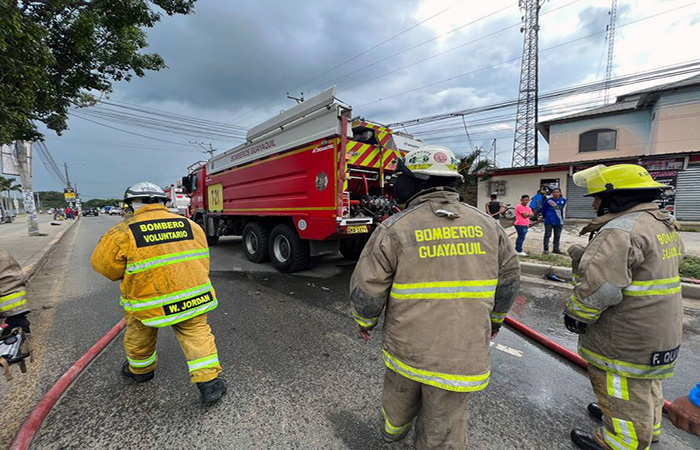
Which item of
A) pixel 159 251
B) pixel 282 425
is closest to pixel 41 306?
pixel 159 251

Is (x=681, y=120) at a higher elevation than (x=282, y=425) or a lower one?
higher

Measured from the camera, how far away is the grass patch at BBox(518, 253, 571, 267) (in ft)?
18.3

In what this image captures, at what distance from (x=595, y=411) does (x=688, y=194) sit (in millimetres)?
14836

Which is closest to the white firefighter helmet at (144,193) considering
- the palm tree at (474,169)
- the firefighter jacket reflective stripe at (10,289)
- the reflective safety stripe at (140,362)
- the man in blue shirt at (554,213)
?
the firefighter jacket reflective stripe at (10,289)

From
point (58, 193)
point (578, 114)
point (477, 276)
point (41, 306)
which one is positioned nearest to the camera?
point (477, 276)

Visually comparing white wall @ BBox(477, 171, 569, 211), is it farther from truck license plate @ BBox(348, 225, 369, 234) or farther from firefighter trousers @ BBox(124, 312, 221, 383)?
firefighter trousers @ BBox(124, 312, 221, 383)

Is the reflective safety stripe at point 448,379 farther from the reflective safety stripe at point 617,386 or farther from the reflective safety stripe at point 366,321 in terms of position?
the reflective safety stripe at point 617,386

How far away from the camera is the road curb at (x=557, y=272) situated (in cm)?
419

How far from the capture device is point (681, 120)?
43.3 ft

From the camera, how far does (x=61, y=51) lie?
17.0 ft

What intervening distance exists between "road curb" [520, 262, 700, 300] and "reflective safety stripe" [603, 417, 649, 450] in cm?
419

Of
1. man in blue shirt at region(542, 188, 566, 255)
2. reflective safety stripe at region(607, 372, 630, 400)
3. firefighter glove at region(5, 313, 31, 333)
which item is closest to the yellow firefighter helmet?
reflective safety stripe at region(607, 372, 630, 400)

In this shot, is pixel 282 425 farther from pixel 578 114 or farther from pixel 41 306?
pixel 578 114

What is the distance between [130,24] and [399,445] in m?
6.99
